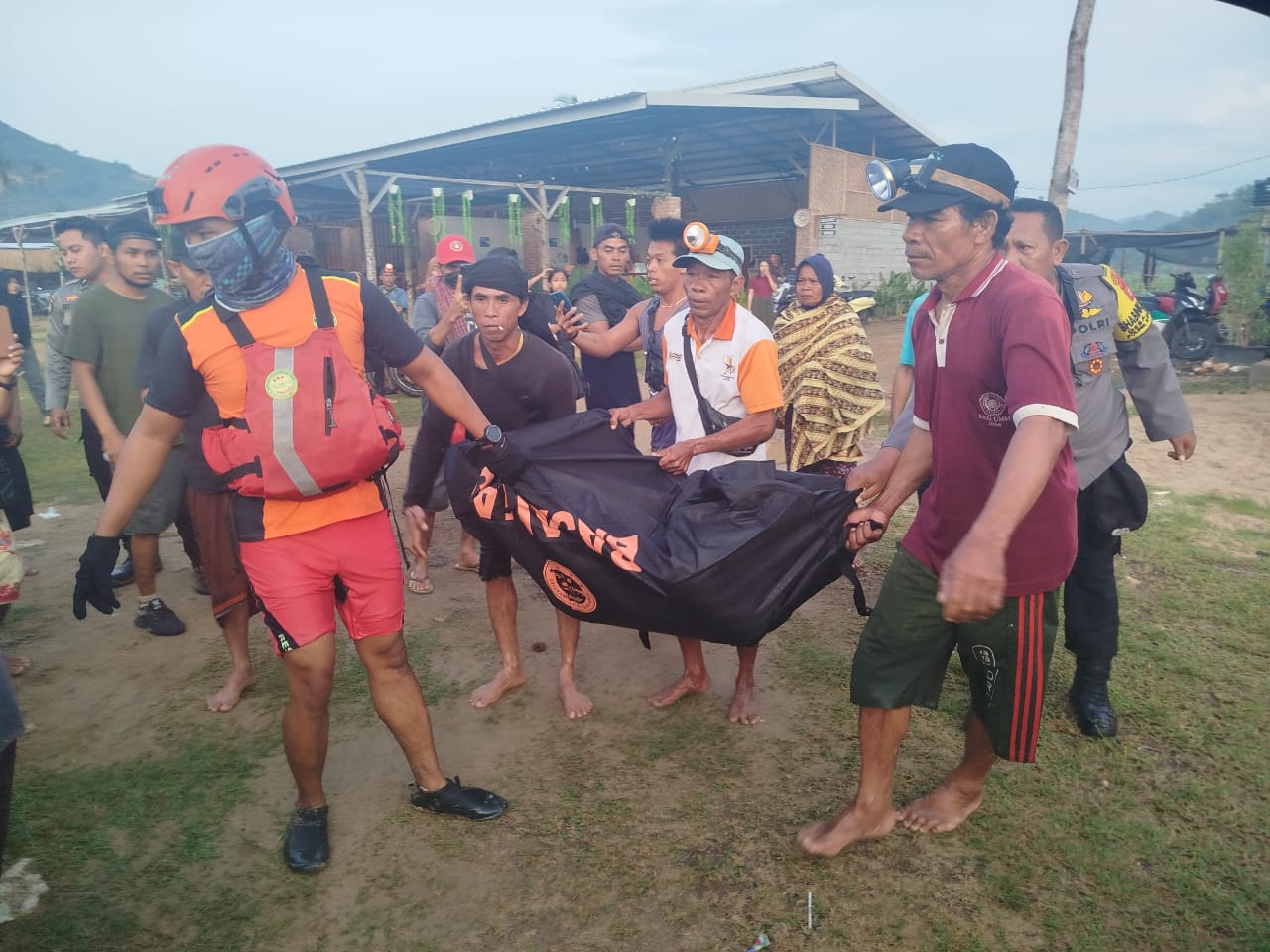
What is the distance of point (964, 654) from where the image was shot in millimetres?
2506

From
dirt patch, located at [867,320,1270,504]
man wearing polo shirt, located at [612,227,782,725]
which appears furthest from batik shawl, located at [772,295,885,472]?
dirt patch, located at [867,320,1270,504]

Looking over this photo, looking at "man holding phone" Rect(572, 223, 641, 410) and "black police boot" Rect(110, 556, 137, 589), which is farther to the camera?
"black police boot" Rect(110, 556, 137, 589)

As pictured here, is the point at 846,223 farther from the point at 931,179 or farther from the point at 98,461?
the point at 931,179

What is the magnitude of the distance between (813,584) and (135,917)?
7.70 ft

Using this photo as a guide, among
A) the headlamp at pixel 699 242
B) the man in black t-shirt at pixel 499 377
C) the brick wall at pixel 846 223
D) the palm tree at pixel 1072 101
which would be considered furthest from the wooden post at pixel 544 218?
the headlamp at pixel 699 242

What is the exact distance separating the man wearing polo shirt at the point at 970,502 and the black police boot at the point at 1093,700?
0.83 metres

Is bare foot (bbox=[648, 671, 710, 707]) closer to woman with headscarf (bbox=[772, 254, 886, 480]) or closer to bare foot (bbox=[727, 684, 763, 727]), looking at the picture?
bare foot (bbox=[727, 684, 763, 727])

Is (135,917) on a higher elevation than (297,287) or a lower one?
lower

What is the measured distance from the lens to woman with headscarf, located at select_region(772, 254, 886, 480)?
164 inches

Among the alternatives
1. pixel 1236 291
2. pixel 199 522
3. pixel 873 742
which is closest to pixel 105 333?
pixel 199 522

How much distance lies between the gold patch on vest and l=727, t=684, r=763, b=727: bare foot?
220 centimetres

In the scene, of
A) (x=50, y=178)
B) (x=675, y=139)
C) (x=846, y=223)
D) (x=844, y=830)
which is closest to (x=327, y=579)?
(x=844, y=830)

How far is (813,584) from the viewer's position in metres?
2.72

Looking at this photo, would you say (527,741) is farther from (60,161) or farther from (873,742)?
(60,161)
